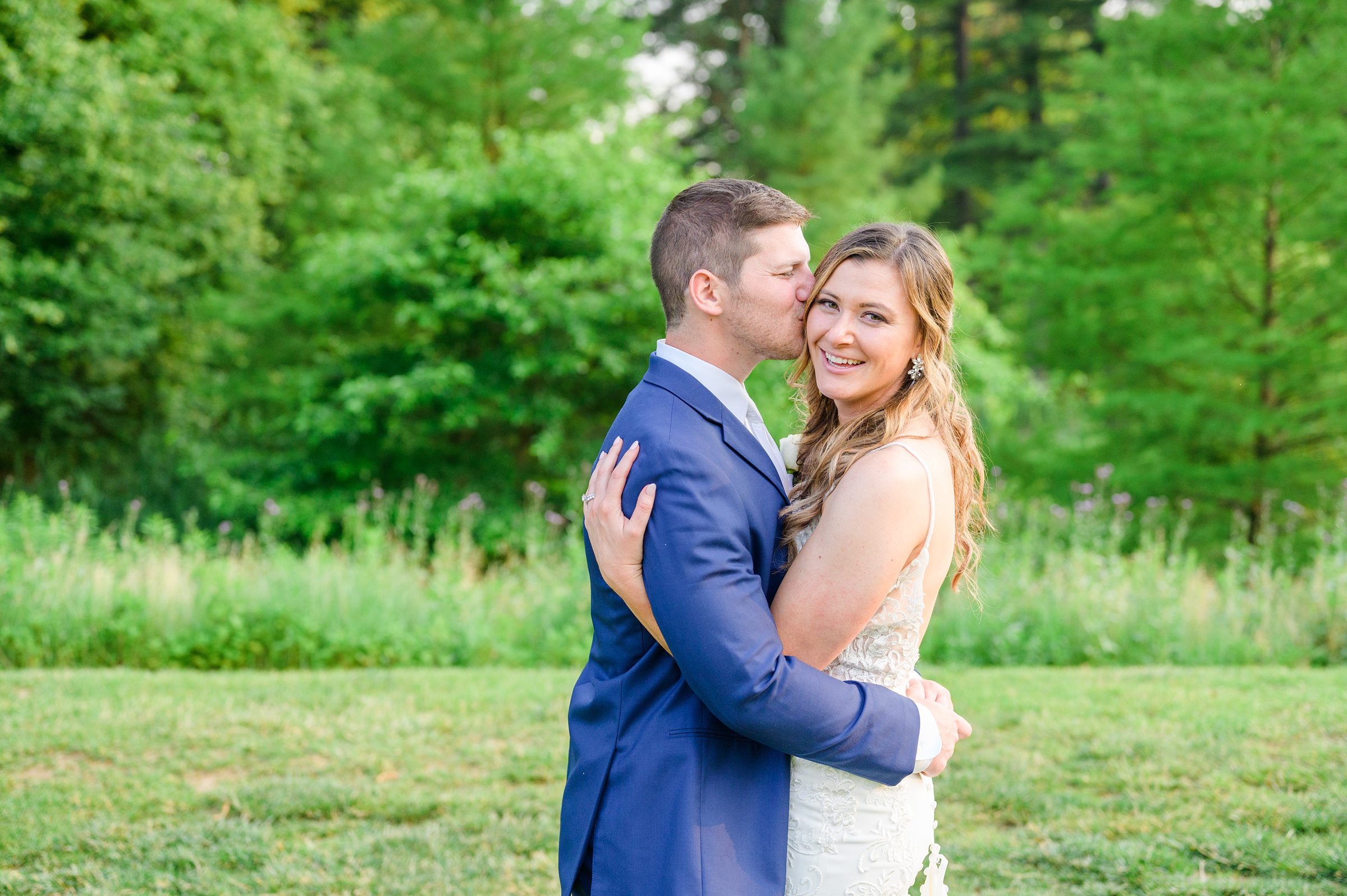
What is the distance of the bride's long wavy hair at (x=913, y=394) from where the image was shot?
232 centimetres

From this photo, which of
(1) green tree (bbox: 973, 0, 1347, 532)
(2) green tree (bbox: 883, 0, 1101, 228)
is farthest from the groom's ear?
(2) green tree (bbox: 883, 0, 1101, 228)

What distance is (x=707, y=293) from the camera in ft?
7.66

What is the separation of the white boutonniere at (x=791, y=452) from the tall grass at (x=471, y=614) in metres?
5.21

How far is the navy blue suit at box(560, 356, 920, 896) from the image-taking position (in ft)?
6.39

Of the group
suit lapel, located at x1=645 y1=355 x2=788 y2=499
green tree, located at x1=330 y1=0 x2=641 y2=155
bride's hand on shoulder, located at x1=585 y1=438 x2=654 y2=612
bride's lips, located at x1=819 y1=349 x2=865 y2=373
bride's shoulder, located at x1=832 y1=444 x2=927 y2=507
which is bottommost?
bride's hand on shoulder, located at x1=585 y1=438 x2=654 y2=612

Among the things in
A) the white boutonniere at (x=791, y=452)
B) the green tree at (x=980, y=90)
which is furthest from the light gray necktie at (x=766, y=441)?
the green tree at (x=980, y=90)

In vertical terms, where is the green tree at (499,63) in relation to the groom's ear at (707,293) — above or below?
above

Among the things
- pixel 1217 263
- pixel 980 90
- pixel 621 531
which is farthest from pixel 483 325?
pixel 980 90

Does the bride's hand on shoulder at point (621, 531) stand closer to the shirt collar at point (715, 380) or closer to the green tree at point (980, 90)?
the shirt collar at point (715, 380)

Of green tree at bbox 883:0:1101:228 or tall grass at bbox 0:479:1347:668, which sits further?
green tree at bbox 883:0:1101:228

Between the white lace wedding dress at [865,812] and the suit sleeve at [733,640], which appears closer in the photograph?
the suit sleeve at [733,640]

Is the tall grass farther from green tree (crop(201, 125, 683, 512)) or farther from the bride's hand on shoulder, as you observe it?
the bride's hand on shoulder

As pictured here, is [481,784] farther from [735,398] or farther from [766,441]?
[735,398]

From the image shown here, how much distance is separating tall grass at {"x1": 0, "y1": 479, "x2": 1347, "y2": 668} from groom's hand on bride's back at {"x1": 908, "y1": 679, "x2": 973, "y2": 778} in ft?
17.6
